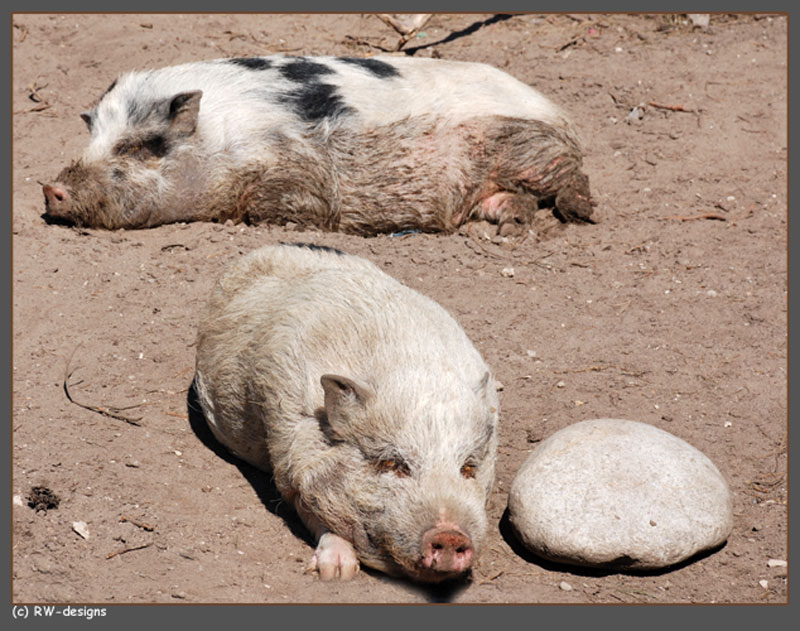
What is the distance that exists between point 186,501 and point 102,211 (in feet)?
12.2

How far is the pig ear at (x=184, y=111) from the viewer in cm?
855


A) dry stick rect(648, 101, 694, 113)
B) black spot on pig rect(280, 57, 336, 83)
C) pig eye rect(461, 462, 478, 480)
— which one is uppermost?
black spot on pig rect(280, 57, 336, 83)

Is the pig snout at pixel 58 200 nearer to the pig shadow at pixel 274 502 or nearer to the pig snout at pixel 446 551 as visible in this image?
the pig shadow at pixel 274 502

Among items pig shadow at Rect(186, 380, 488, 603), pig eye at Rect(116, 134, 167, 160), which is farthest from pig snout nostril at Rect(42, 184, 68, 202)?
pig shadow at Rect(186, 380, 488, 603)

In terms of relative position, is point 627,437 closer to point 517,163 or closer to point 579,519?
point 579,519

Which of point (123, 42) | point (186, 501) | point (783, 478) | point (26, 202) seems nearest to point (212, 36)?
point (123, 42)

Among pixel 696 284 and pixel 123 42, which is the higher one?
pixel 123 42

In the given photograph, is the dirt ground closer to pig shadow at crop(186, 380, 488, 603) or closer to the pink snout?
pig shadow at crop(186, 380, 488, 603)

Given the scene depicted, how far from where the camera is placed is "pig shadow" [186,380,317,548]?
5.65 meters

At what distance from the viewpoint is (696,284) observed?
26.6 feet

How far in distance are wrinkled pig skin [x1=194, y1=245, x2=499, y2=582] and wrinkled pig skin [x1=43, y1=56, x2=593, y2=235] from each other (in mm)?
2980

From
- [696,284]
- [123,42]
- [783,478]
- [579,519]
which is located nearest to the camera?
[579,519]

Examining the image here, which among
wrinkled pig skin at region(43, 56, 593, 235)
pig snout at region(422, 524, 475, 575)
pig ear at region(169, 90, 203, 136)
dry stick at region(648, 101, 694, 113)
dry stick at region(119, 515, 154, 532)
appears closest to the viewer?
pig snout at region(422, 524, 475, 575)

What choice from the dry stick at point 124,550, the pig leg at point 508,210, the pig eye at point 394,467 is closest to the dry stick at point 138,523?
the dry stick at point 124,550
